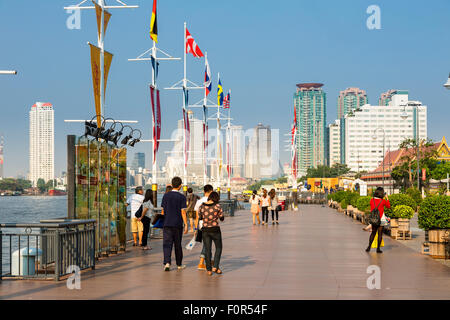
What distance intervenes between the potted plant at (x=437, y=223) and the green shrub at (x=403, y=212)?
525 centimetres

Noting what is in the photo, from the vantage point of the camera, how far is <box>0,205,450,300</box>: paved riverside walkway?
1036 centimetres

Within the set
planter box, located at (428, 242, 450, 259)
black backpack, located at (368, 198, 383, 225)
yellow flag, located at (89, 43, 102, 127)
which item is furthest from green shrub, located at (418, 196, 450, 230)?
yellow flag, located at (89, 43, 102, 127)

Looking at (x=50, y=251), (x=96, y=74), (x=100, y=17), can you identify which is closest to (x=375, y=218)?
(x=50, y=251)

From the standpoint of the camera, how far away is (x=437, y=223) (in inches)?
645

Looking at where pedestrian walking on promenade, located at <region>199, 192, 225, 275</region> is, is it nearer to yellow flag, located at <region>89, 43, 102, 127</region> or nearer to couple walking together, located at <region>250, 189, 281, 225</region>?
yellow flag, located at <region>89, 43, 102, 127</region>

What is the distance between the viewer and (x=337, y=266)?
14383mm

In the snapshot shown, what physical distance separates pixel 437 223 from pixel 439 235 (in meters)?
0.36

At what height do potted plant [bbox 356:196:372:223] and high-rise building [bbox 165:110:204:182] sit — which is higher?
high-rise building [bbox 165:110:204:182]

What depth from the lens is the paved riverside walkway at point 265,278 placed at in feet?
34.0

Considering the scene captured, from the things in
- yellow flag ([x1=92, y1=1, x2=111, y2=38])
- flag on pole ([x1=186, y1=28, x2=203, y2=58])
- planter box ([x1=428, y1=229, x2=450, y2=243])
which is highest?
flag on pole ([x1=186, y1=28, x2=203, y2=58])

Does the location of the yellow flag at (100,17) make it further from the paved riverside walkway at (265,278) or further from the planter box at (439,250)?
the planter box at (439,250)

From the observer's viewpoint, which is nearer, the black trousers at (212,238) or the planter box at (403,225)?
the black trousers at (212,238)

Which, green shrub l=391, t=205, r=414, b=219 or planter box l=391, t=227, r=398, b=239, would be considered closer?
green shrub l=391, t=205, r=414, b=219

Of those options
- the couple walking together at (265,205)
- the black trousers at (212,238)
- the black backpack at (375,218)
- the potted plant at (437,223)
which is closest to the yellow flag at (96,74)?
the black trousers at (212,238)
